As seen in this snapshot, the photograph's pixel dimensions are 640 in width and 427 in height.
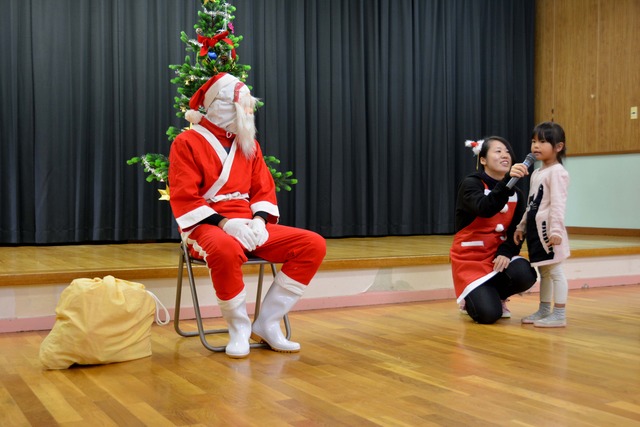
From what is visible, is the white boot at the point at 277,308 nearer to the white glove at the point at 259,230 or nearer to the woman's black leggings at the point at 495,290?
the white glove at the point at 259,230

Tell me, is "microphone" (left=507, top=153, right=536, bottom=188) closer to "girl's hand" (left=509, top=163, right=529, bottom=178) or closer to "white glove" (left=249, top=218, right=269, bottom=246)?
"girl's hand" (left=509, top=163, right=529, bottom=178)

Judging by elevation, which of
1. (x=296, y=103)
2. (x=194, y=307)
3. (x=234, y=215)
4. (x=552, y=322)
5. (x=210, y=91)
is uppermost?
(x=296, y=103)

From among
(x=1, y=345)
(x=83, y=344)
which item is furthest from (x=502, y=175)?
(x=1, y=345)

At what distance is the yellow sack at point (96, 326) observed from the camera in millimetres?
2389

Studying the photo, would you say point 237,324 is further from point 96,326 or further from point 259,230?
point 96,326

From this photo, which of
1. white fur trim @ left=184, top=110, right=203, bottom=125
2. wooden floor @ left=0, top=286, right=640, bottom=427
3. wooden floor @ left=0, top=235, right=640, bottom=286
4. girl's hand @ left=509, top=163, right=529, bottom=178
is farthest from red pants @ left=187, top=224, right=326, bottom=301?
girl's hand @ left=509, top=163, right=529, bottom=178

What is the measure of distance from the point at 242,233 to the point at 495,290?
137 cm

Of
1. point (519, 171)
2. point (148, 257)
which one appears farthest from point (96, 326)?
point (519, 171)

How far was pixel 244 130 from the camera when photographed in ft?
9.09

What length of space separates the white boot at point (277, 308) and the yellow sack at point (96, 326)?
0.44 meters

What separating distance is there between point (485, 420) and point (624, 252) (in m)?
3.43

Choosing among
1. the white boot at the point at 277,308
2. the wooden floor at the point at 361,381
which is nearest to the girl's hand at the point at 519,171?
the wooden floor at the point at 361,381

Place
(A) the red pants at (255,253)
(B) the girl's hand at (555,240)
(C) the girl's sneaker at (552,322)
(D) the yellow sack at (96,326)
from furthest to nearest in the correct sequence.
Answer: (C) the girl's sneaker at (552,322)
(B) the girl's hand at (555,240)
(A) the red pants at (255,253)
(D) the yellow sack at (96,326)

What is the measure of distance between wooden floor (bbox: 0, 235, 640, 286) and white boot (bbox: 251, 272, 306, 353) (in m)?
0.78
